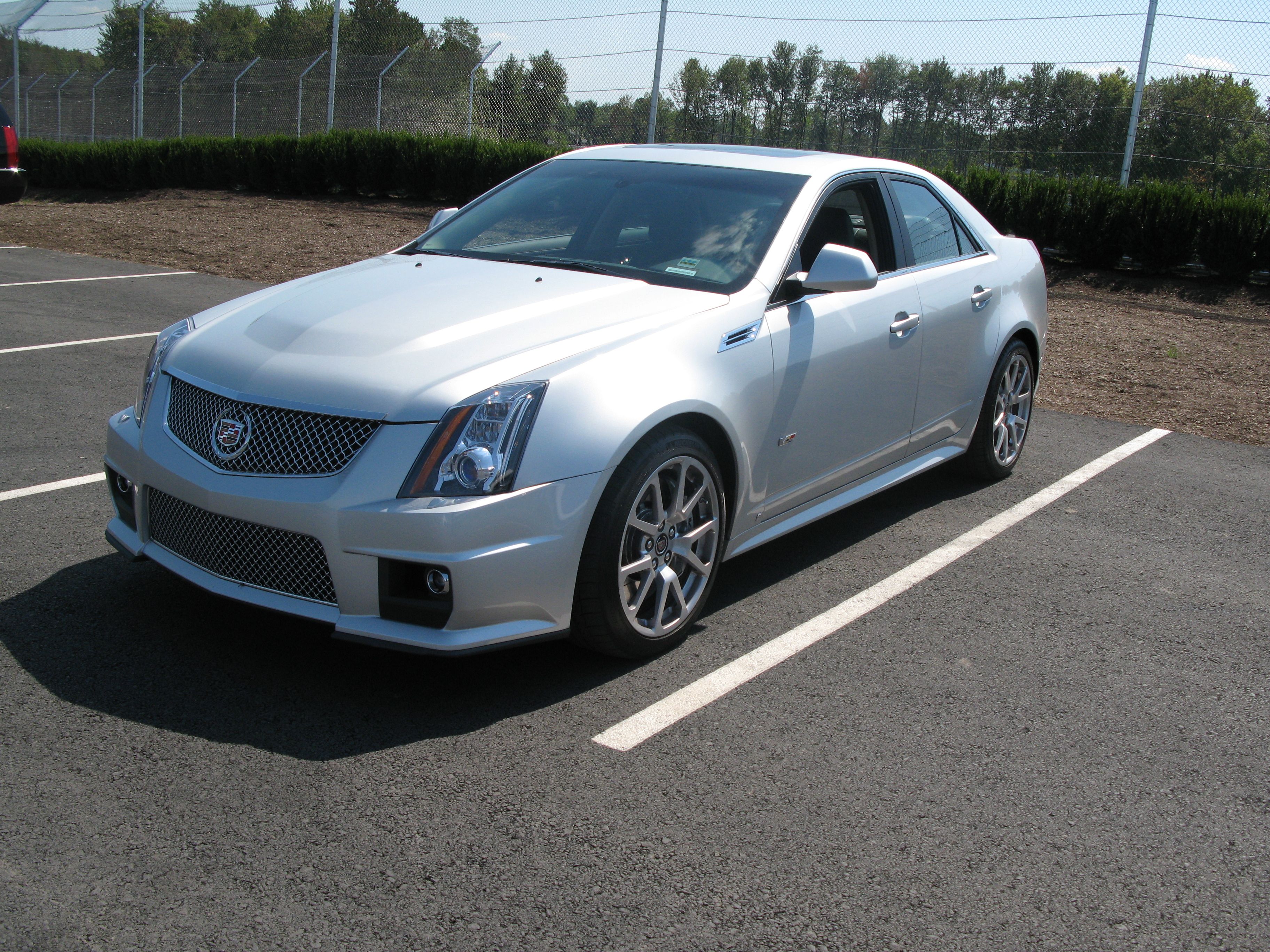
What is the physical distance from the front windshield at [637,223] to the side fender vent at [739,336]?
0.17 meters

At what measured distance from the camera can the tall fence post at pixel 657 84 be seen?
758 inches

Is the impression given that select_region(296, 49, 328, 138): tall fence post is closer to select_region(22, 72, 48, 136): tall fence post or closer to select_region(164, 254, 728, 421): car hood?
select_region(22, 72, 48, 136): tall fence post

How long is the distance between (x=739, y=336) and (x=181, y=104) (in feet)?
104

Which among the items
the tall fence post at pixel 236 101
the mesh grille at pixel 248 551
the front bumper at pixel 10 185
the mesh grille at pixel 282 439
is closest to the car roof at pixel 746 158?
the mesh grille at pixel 282 439

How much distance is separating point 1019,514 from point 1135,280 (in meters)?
10.7

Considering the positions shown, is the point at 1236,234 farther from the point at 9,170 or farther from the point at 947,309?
the point at 9,170

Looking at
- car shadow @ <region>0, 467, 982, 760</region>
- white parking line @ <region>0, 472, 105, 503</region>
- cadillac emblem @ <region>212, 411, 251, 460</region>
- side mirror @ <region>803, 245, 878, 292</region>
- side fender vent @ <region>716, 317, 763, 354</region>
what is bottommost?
car shadow @ <region>0, 467, 982, 760</region>

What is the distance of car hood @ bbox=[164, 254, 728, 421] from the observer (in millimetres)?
3363

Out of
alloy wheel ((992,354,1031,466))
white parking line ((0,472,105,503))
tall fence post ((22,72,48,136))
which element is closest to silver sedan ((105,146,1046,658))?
alloy wheel ((992,354,1031,466))

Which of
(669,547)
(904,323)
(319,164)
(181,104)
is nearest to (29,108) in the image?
(181,104)

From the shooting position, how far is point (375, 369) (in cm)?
341

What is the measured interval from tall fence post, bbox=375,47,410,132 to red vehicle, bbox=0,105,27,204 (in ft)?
47.1

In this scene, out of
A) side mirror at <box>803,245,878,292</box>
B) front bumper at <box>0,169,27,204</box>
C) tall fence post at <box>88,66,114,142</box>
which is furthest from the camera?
tall fence post at <box>88,66,114,142</box>

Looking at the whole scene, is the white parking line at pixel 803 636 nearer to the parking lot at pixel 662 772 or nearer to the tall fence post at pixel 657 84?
the parking lot at pixel 662 772
